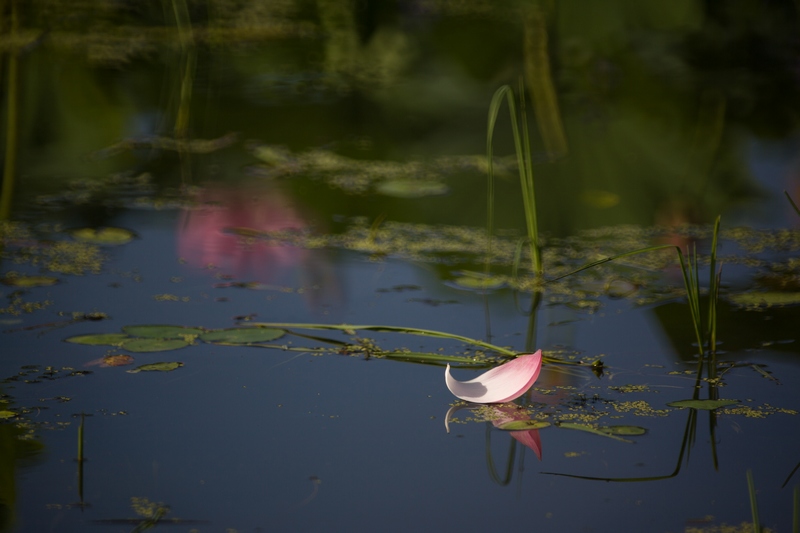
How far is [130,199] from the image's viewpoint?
1.95m

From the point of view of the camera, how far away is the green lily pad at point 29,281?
1.50 m

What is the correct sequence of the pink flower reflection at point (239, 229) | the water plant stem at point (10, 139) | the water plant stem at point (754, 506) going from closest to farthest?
the water plant stem at point (754, 506) < the pink flower reflection at point (239, 229) < the water plant stem at point (10, 139)

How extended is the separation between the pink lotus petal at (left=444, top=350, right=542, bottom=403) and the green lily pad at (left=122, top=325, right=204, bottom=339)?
419mm

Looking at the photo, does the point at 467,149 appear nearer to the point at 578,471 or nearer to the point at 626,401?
the point at 626,401

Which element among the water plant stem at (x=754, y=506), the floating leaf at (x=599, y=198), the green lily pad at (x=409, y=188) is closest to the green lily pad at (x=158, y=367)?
the water plant stem at (x=754, y=506)

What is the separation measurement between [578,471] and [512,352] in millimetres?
302

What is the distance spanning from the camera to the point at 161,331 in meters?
1.33

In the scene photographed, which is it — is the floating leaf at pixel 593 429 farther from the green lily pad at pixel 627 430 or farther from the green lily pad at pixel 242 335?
the green lily pad at pixel 242 335

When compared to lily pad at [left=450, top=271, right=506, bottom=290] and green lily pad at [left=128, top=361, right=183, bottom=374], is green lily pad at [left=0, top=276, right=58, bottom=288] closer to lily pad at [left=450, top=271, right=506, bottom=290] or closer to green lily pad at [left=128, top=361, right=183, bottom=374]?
green lily pad at [left=128, top=361, right=183, bottom=374]

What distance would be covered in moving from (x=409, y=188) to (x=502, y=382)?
0.96 m

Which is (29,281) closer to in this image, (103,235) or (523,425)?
(103,235)

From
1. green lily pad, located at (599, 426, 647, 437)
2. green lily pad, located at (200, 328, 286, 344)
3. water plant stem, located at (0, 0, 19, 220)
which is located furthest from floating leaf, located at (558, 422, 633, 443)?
water plant stem, located at (0, 0, 19, 220)

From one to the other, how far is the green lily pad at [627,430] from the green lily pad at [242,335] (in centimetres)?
51

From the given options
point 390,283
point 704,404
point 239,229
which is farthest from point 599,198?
point 704,404
